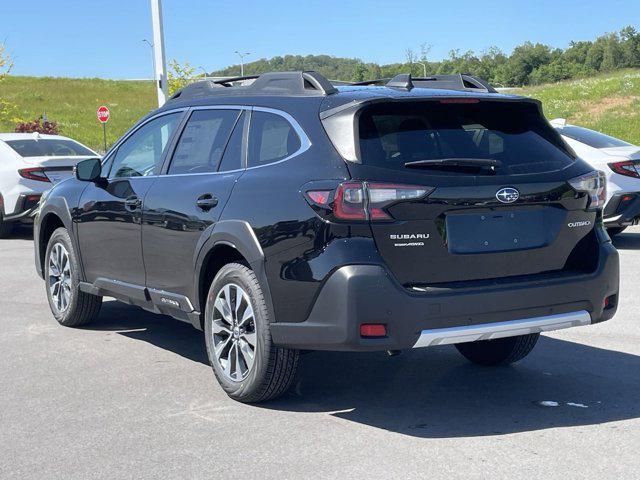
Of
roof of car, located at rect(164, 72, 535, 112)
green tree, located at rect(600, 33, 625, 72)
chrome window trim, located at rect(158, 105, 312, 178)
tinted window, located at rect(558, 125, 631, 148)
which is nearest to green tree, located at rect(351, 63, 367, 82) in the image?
green tree, located at rect(600, 33, 625, 72)

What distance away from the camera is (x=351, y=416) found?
5191 mm

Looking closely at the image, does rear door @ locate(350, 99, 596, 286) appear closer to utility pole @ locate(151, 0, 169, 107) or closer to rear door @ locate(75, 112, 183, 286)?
rear door @ locate(75, 112, 183, 286)

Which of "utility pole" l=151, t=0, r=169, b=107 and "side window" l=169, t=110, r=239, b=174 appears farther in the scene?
"utility pole" l=151, t=0, r=169, b=107

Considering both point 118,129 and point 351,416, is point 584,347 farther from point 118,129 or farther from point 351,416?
point 118,129

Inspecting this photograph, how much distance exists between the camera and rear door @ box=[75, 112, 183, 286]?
6.46 metres

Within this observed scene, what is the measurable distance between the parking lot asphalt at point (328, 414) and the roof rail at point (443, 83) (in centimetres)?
177

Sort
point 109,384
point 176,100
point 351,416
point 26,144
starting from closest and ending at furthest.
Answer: point 351,416, point 109,384, point 176,100, point 26,144

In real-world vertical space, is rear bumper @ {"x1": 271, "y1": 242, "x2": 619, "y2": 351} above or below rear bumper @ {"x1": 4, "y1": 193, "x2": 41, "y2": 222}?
above

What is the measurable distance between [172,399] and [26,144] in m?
10.4

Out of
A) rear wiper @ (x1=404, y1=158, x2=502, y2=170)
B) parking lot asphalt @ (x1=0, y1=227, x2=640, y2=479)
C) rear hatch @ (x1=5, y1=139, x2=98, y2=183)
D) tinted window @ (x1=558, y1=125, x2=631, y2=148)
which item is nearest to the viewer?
parking lot asphalt @ (x1=0, y1=227, x2=640, y2=479)

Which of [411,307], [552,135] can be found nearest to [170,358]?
[411,307]

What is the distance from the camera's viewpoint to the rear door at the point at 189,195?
5.63m

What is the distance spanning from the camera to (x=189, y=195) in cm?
584

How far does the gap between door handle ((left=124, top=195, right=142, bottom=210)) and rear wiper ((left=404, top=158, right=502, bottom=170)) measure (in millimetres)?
2250
